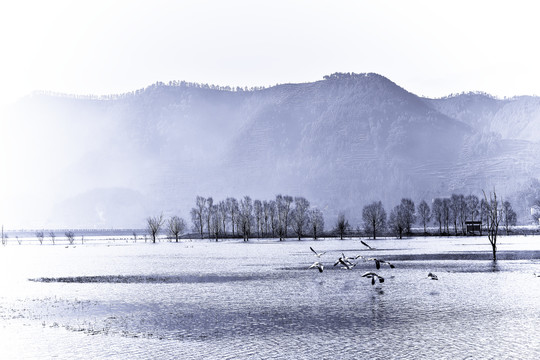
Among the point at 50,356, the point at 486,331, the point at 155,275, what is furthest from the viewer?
the point at 155,275

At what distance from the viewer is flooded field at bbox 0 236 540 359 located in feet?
98.9

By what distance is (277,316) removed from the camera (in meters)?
39.7

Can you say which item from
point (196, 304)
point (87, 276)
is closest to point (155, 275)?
point (87, 276)

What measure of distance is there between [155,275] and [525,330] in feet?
157

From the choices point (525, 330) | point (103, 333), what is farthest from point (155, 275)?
point (525, 330)

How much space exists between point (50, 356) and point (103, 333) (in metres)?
5.38

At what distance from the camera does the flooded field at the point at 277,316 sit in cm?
3014

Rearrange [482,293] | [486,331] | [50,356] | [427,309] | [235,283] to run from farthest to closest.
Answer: [235,283], [482,293], [427,309], [486,331], [50,356]

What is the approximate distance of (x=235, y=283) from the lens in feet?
199

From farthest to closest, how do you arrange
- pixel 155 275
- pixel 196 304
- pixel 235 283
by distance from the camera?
pixel 155 275
pixel 235 283
pixel 196 304

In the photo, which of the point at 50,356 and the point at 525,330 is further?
the point at 525,330

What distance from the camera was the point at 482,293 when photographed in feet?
161

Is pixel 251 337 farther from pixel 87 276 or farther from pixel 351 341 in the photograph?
pixel 87 276

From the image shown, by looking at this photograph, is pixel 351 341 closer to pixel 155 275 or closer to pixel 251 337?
pixel 251 337
